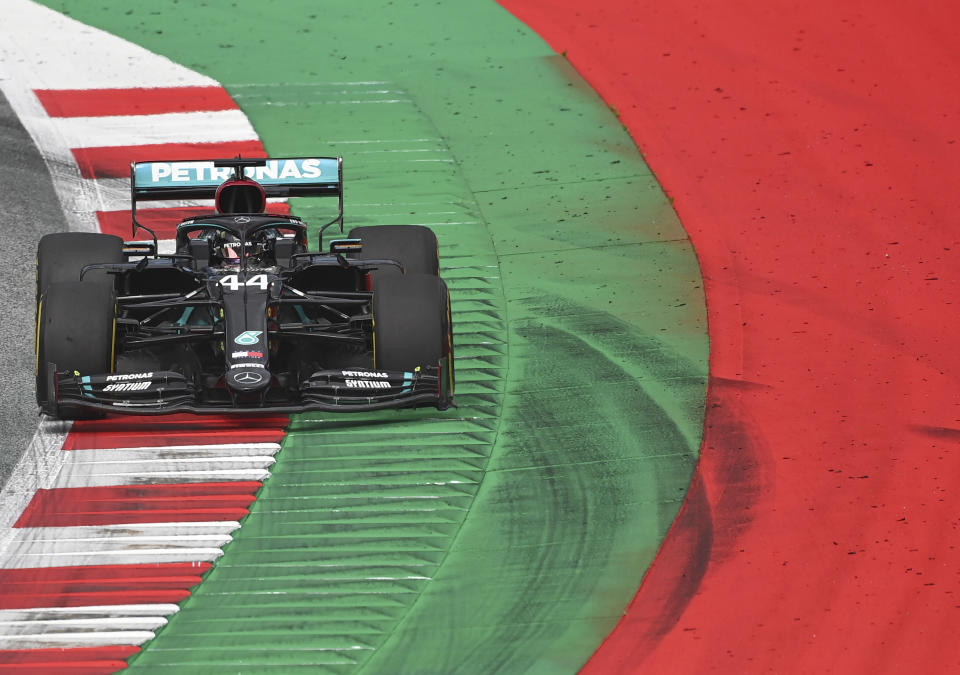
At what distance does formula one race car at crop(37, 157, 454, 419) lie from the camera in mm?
12727

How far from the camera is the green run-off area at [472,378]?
11570 mm

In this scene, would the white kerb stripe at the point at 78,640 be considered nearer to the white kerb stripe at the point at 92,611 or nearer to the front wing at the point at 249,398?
the white kerb stripe at the point at 92,611

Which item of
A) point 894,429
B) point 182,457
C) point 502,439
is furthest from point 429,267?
point 894,429

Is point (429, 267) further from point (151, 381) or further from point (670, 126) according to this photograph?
point (670, 126)

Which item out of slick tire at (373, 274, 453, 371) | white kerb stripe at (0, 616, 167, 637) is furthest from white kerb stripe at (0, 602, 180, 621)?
slick tire at (373, 274, 453, 371)

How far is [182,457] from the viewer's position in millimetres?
13289

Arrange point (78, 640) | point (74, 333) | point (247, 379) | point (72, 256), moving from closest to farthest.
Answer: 1. point (78, 640)
2. point (247, 379)
3. point (74, 333)
4. point (72, 256)

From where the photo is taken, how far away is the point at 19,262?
53.2 feet

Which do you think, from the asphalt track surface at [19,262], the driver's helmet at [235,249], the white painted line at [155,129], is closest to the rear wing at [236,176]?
the driver's helmet at [235,249]

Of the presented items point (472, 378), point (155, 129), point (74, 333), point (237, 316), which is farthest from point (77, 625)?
point (155, 129)

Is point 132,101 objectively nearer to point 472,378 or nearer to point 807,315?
point 472,378

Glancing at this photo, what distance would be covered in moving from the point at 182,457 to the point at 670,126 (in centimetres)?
786

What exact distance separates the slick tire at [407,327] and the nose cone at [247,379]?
873 mm

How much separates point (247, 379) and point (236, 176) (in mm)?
2740
